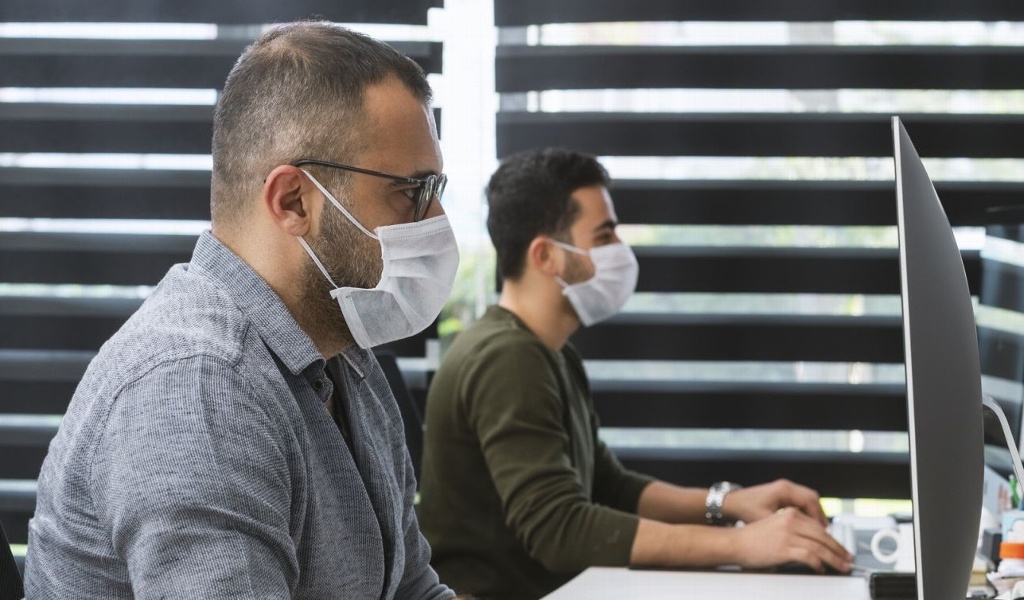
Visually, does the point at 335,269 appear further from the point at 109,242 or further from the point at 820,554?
the point at 109,242

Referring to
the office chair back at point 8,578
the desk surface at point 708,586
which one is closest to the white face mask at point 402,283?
the office chair back at point 8,578

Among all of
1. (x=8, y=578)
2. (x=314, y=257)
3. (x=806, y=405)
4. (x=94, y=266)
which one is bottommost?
(x=806, y=405)

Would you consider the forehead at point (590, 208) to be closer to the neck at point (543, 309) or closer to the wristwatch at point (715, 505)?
the neck at point (543, 309)

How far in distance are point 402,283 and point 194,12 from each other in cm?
174

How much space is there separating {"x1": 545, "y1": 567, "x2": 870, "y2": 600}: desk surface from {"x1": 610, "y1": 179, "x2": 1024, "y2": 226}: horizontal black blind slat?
116 centimetres

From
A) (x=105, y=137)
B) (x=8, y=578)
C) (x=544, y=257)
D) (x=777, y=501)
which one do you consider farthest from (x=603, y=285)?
(x=8, y=578)

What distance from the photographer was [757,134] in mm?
2797

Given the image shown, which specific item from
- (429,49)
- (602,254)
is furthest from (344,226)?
(429,49)

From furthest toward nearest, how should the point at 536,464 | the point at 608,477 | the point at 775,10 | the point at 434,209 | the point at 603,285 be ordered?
the point at 775,10
the point at 608,477
the point at 603,285
the point at 536,464
the point at 434,209

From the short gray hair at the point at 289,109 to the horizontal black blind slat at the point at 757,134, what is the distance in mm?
1568

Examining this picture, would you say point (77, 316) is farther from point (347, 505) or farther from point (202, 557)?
point (202, 557)

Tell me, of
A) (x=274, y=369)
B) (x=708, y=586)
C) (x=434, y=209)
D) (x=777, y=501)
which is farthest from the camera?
(x=777, y=501)

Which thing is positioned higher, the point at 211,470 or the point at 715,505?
the point at 211,470

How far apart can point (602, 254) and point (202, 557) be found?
1656mm
